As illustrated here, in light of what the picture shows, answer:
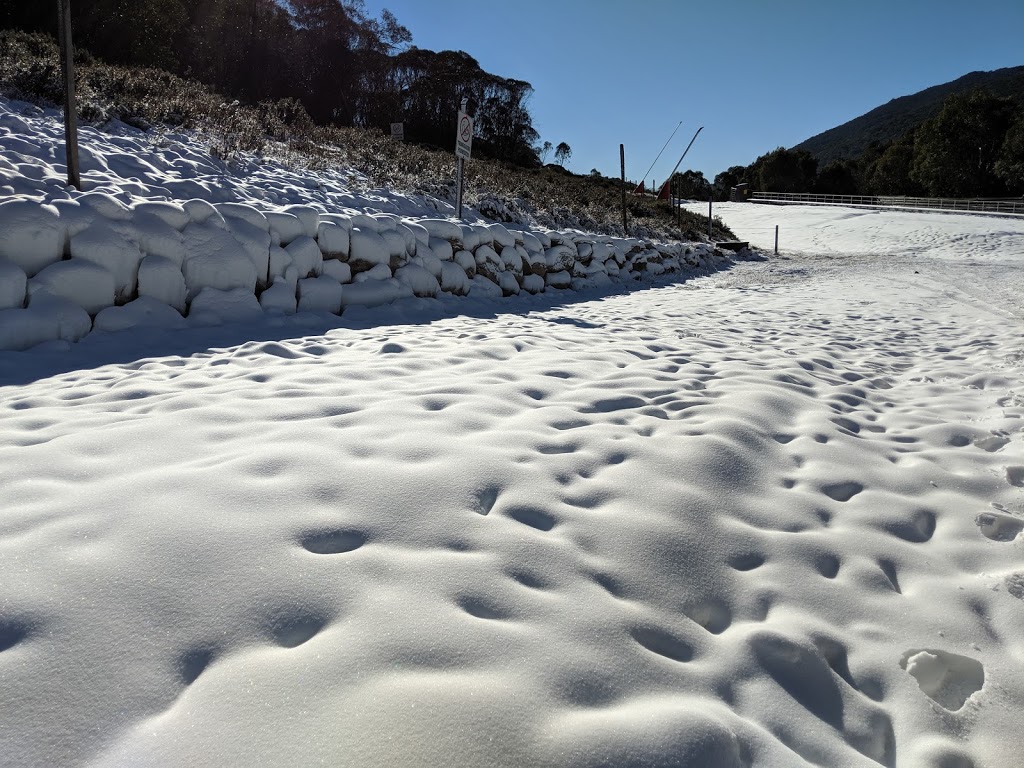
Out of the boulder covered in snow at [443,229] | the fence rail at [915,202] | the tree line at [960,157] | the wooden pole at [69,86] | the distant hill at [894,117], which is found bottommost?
the boulder covered in snow at [443,229]

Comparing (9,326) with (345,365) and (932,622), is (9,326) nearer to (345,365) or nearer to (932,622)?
(345,365)

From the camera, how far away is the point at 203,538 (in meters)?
1.49

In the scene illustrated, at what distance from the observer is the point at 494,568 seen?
1501 mm

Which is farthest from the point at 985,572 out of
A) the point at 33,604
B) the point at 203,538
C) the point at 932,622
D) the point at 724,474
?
the point at 33,604

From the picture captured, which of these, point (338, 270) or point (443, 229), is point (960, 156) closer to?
point (443, 229)

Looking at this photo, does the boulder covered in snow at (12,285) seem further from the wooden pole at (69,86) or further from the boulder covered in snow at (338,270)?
the boulder covered in snow at (338,270)

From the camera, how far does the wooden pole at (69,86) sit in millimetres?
4477

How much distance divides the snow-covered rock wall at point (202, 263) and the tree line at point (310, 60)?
8875 mm

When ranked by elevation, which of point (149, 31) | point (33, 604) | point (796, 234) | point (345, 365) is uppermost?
point (149, 31)

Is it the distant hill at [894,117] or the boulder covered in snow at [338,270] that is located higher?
the distant hill at [894,117]

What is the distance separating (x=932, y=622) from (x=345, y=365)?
9.32 feet

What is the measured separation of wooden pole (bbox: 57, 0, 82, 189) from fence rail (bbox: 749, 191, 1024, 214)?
124 ft

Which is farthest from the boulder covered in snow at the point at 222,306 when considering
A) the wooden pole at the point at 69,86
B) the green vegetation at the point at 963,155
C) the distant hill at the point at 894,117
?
the distant hill at the point at 894,117

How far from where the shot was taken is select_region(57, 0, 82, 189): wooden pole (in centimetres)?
448
